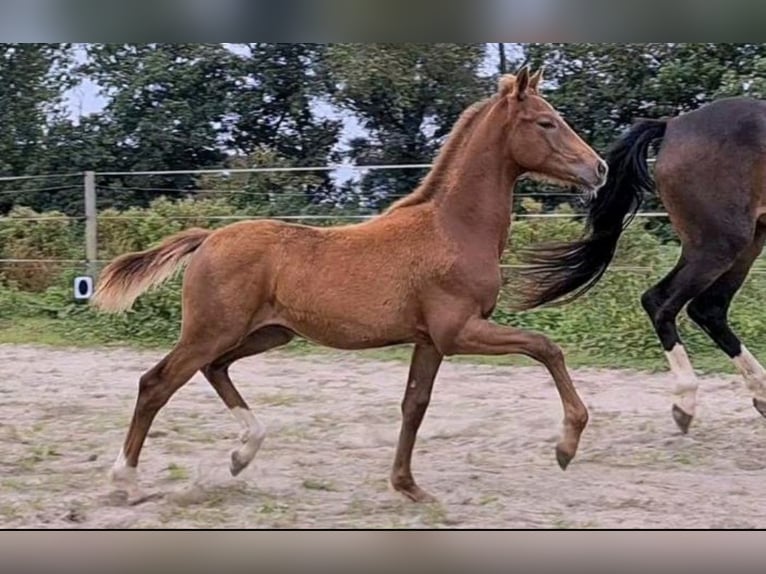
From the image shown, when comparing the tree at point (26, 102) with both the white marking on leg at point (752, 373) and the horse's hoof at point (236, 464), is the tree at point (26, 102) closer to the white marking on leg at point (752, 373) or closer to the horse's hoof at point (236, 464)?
the horse's hoof at point (236, 464)

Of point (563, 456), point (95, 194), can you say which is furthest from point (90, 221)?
point (563, 456)

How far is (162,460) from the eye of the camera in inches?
139

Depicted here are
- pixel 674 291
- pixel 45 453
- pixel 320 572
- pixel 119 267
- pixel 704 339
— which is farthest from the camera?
pixel 704 339

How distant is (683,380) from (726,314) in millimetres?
360

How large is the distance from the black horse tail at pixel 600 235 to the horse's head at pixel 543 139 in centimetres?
68

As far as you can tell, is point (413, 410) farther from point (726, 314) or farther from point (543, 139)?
point (726, 314)

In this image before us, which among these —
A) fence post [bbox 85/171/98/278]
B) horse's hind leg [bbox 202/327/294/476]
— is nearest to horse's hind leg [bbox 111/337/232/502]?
horse's hind leg [bbox 202/327/294/476]

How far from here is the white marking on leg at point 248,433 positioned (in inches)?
134

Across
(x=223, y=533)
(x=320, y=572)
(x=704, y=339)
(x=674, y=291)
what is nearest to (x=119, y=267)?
(x=223, y=533)

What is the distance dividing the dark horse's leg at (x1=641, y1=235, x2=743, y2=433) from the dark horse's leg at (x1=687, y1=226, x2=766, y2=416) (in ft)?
0.46

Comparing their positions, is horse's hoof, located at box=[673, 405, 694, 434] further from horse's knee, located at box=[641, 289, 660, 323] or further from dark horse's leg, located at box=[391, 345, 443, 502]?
dark horse's leg, located at box=[391, 345, 443, 502]

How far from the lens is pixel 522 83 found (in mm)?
3225

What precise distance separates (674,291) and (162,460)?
195 cm

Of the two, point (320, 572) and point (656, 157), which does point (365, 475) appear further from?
→ point (656, 157)
